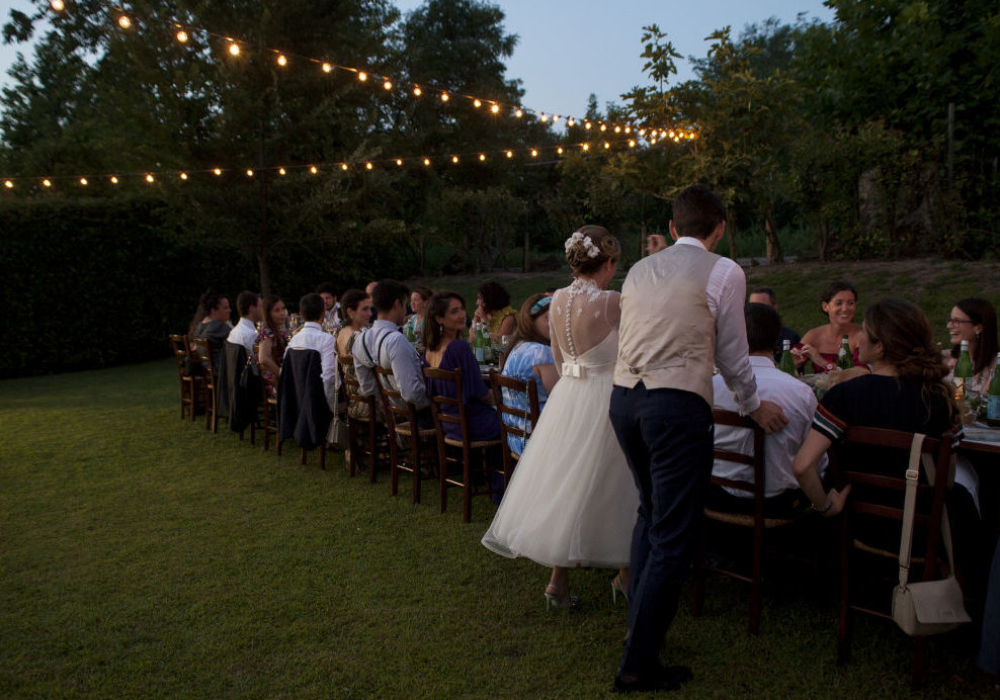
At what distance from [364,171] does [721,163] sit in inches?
246

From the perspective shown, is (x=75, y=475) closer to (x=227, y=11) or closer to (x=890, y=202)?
(x=227, y=11)

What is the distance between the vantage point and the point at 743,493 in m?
2.98

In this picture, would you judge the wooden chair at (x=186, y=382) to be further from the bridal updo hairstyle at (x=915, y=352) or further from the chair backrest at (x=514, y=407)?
the bridal updo hairstyle at (x=915, y=352)

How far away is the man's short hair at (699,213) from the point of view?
2469 mm

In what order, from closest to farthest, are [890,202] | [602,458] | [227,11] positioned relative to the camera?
[602,458] < [890,202] < [227,11]

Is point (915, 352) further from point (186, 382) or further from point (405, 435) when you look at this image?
point (186, 382)

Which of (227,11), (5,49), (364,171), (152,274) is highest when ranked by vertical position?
(5,49)

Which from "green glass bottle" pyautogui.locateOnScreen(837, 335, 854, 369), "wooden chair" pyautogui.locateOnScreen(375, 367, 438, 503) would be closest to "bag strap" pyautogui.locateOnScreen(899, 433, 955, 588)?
"green glass bottle" pyautogui.locateOnScreen(837, 335, 854, 369)

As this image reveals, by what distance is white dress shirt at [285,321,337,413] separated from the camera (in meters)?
5.47

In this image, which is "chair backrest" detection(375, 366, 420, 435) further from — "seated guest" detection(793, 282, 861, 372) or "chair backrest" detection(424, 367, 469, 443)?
"seated guest" detection(793, 282, 861, 372)

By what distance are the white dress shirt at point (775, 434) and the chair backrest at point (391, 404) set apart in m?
2.19

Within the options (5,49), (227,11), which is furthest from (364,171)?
(5,49)

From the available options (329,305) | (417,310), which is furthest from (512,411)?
(329,305)

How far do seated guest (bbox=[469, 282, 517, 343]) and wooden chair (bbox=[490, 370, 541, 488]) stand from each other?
5.50 ft
